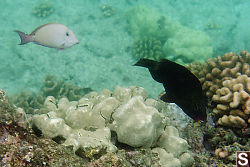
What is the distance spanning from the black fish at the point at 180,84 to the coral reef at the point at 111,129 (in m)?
0.34

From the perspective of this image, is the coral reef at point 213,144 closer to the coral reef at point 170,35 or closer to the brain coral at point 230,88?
the brain coral at point 230,88

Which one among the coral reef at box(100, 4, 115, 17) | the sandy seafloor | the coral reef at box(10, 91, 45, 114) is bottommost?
the coral reef at box(10, 91, 45, 114)

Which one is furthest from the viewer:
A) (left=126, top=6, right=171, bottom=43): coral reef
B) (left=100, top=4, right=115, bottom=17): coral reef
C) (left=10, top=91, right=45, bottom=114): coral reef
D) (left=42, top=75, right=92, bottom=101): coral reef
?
(left=100, top=4, right=115, bottom=17): coral reef

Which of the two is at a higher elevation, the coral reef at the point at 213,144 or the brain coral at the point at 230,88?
the brain coral at the point at 230,88

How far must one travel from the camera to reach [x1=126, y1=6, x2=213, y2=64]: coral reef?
8.31 metres

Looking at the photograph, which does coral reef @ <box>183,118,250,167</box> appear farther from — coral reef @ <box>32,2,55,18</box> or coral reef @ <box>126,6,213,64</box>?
coral reef @ <box>32,2,55,18</box>

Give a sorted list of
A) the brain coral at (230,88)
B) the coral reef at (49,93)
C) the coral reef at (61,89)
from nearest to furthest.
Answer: the brain coral at (230,88), the coral reef at (49,93), the coral reef at (61,89)

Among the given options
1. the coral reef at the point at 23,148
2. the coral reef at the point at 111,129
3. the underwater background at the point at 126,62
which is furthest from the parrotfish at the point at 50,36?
the coral reef at the point at 23,148

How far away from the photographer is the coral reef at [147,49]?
8453mm

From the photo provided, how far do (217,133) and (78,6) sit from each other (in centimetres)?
1140

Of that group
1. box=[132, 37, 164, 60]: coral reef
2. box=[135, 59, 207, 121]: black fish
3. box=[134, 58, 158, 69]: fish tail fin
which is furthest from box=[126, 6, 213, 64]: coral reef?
box=[134, 58, 158, 69]: fish tail fin

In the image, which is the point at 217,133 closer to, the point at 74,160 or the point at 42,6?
the point at 74,160

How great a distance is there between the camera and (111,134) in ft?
8.02

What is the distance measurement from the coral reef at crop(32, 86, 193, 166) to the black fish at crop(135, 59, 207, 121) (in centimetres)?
34
